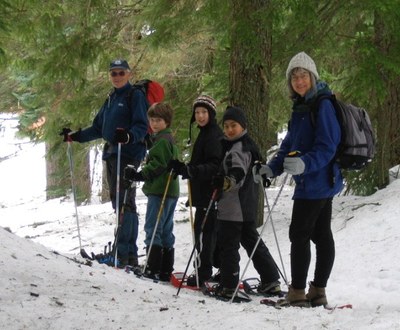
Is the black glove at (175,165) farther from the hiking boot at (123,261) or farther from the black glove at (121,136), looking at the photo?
the hiking boot at (123,261)

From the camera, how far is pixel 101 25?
8.94 m

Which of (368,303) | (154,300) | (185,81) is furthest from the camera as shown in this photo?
(185,81)

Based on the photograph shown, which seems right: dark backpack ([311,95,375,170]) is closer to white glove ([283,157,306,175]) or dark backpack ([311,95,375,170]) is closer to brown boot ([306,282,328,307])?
white glove ([283,157,306,175])

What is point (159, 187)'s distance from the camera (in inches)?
233

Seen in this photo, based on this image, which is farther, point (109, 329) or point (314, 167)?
point (314, 167)

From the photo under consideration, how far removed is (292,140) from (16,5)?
357cm

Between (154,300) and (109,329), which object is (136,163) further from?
(109,329)

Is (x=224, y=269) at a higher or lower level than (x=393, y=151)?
lower

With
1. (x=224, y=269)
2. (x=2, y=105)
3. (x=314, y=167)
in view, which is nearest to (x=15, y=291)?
(x=224, y=269)

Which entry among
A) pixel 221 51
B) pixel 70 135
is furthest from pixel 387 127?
pixel 70 135

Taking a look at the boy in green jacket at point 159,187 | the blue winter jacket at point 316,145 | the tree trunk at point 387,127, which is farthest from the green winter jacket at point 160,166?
the tree trunk at point 387,127

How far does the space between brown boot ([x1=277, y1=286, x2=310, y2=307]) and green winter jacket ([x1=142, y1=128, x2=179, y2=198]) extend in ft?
5.91

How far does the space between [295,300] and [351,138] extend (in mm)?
1414

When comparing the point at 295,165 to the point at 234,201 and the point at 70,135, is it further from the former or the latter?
the point at 70,135
